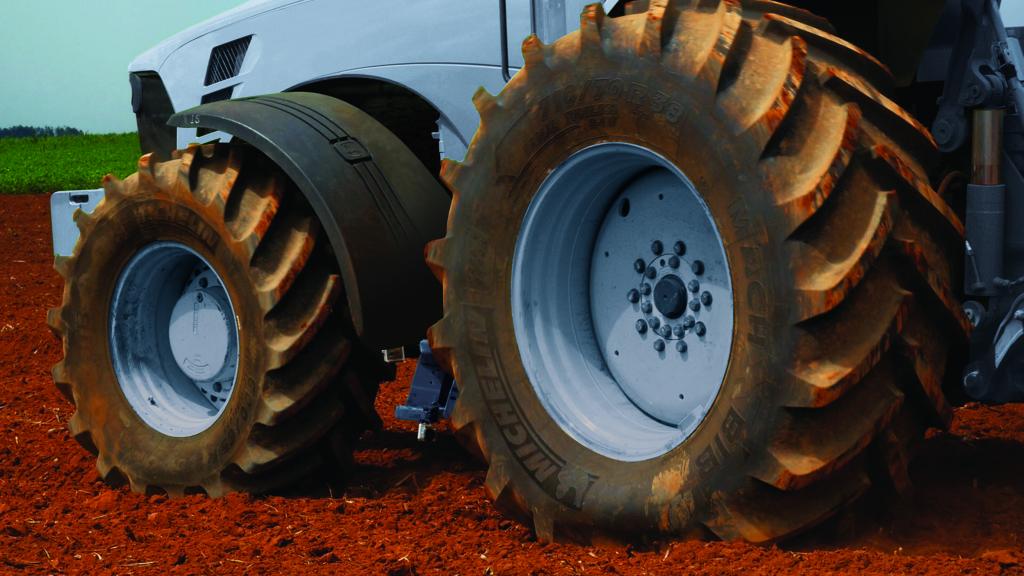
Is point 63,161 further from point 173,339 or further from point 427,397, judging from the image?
point 427,397

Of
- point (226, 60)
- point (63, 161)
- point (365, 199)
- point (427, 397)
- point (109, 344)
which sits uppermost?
point (63, 161)

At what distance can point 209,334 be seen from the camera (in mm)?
4777

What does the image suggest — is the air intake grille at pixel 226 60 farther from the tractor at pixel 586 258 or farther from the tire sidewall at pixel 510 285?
the tire sidewall at pixel 510 285

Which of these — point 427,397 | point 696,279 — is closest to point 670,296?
point 696,279

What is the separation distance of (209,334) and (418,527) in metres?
1.25

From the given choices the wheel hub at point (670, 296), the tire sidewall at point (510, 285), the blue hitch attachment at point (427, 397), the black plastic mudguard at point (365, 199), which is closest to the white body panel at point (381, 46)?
the black plastic mudguard at point (365, 199)

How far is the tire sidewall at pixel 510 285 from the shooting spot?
3055 mm

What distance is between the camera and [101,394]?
16.6 ft

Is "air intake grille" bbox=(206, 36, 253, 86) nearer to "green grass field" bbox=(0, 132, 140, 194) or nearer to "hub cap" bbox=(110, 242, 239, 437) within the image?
"hub cap" bbox=(110, 242, 239, 437)

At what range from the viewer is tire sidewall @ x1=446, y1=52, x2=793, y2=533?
3055 mm

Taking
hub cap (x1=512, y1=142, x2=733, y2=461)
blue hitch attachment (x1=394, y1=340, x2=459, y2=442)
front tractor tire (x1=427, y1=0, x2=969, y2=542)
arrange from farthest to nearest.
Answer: blue hitch attachment (x1=394, y1=340, x2=459, y2=442), hub cap (x1=512, y1=142, x2=733, y2=461), front tractor tire (x1=427, y1=0, x2=969, y2=542)

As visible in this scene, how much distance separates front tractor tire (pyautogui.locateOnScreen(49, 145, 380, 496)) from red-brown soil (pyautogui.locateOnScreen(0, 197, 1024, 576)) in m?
0.18

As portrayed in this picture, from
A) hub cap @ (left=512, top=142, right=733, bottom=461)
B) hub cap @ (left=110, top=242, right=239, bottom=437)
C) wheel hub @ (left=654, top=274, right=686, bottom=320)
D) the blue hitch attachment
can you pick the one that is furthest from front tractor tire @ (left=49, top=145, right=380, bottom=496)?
wheel hub @ (left=654, top=274, right=686, bottom=320)

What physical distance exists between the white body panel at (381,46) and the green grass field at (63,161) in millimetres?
15046
